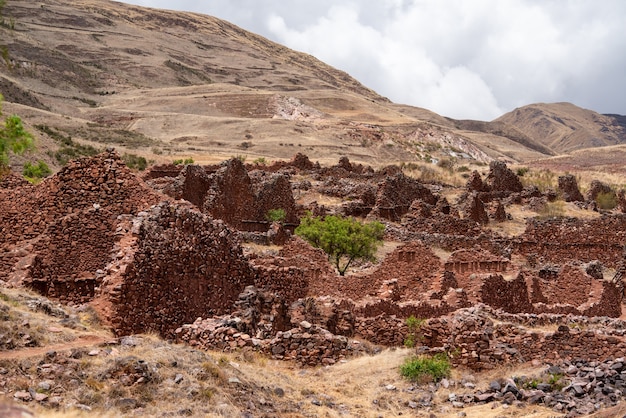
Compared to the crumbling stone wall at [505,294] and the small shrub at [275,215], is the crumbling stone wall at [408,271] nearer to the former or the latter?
the crumbling stone wall at [505,294]

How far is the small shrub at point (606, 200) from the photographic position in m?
49.4

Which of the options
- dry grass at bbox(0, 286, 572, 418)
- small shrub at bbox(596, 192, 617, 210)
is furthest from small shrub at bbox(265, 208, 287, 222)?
small shrub at bbox(596, 192, 617, 210)

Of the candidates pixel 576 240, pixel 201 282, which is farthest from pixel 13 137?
pixel 576 240

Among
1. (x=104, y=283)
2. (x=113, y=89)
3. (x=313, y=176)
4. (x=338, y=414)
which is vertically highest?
(x=113, y=89)

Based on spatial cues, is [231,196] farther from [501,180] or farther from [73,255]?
[501,180]

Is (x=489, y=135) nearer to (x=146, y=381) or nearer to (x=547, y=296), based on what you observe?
(x=547, y=296)

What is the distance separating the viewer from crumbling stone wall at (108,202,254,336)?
38.9ft

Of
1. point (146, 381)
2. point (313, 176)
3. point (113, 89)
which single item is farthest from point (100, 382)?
point (113, 89)

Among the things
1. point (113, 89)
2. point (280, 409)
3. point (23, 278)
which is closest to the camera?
point (280, 409)

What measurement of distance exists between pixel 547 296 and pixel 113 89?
138 m

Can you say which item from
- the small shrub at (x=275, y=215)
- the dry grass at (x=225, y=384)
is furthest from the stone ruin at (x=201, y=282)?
the small shrub at (x=275, y=215)

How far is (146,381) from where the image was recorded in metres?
8.35

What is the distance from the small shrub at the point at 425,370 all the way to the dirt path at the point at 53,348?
15.5 ft

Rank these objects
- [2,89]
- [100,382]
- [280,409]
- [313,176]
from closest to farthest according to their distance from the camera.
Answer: [100,382] < [280,409] < [313,176] < [2,89]
